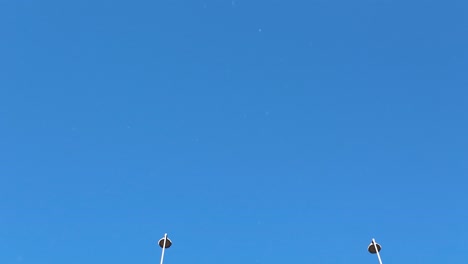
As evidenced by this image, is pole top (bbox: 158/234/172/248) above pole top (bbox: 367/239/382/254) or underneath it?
above

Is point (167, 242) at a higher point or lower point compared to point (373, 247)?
higher

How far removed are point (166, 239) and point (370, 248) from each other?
1079 centimetres

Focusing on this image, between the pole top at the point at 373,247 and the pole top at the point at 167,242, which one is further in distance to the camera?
the pole top at the point at 167,242

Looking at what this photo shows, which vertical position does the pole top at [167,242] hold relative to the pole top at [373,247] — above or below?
above

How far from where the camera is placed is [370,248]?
23641 mm

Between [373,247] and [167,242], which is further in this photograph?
[167,242]

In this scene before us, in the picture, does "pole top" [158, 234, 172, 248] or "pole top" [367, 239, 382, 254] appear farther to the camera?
"pole top" [158, 234, 172, 248]

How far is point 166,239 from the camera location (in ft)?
78.5
